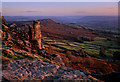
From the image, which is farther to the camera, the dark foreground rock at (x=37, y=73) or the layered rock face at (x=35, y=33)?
the layered rock face at (x=35, y=33)

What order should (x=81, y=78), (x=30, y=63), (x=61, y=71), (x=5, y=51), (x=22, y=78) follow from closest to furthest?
(x=22, y=78) < (x=81, y=78) < (x=61, y=71) < (x=30, y=63) < (x=5, y=51)

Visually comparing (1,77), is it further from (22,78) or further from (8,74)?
(22,78)

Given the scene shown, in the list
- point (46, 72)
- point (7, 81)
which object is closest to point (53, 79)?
point (46, 72)

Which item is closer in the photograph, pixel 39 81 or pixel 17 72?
pixel 39 81

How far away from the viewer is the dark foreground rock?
5.03m

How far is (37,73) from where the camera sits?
216 inches

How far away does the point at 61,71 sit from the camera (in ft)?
19.2

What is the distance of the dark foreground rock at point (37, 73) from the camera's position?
5031mm

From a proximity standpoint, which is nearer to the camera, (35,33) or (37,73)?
(37,73)

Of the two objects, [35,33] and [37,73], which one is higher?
[35,33]

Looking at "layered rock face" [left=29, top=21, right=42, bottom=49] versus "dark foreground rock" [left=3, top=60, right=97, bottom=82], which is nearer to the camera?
"dark foreground rock" [left=3, top=60, right=97, bottom=82]

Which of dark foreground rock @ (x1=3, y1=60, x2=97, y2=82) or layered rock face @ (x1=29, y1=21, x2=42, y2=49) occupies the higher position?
layered rock face @ (x1=29, y1=21, x2=42, y2=49)

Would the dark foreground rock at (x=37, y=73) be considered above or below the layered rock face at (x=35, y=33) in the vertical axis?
below

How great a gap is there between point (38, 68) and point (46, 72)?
2.24 ft
